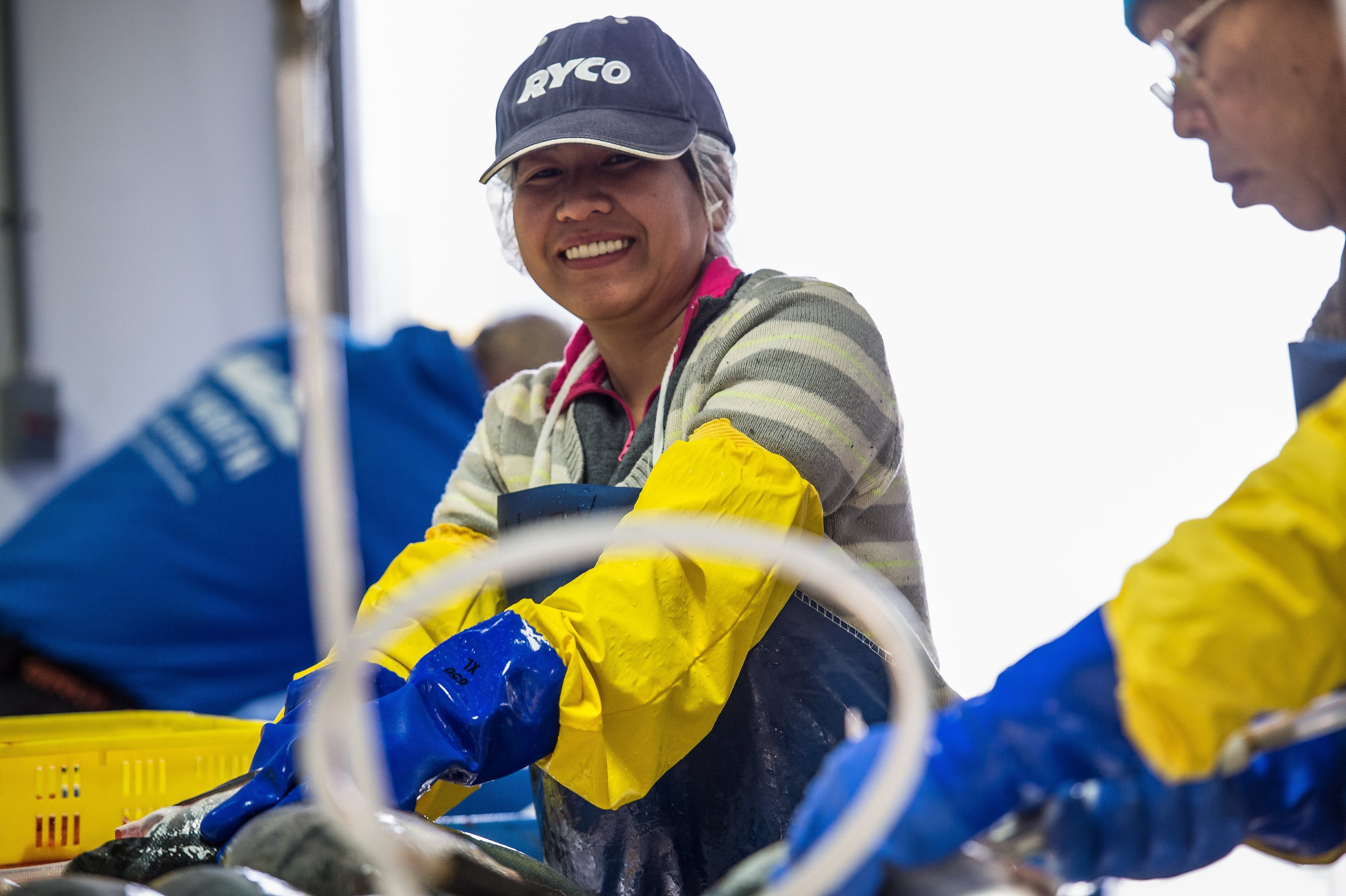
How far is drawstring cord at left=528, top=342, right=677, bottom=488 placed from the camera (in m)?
1.19

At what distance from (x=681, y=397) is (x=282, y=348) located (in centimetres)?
127

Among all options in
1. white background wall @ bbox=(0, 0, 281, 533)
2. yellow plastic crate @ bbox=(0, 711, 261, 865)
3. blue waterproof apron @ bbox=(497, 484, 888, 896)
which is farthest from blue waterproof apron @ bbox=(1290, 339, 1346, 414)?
white background wall @ bbox=(0, 0, 281, 533)

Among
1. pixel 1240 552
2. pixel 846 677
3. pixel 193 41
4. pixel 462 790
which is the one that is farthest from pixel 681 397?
pixel 193 41

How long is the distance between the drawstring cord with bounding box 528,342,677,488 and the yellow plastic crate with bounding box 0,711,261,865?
41 cm

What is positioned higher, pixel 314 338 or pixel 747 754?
pixel 314 338

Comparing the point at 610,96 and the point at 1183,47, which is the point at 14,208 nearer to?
the point at 610,96

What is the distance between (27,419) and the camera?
3.02 metres

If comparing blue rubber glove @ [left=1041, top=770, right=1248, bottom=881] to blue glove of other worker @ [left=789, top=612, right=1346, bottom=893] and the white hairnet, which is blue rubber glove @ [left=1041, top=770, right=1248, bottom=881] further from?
the white hairnet

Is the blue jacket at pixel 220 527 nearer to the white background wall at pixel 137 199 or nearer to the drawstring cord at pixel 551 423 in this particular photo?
the drawstring cord at pixel 551 423

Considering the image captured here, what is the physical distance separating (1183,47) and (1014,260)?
1251mm

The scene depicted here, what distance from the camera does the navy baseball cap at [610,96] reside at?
1.15 metres

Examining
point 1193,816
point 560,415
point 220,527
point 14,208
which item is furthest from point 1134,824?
point 14,208

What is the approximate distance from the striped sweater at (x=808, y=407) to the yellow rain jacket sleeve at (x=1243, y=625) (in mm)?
480

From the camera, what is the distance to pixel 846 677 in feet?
3.55
